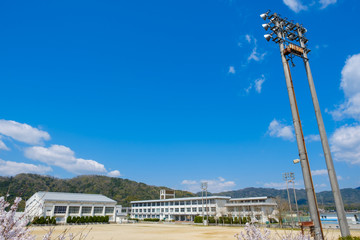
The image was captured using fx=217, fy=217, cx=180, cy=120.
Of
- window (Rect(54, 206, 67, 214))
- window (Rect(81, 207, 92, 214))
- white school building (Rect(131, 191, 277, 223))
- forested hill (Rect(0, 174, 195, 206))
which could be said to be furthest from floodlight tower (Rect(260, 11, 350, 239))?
forested hill (Rect(0, 174, 195, 206))

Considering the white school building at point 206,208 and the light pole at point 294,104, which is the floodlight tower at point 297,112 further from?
the white school building at point 206,208

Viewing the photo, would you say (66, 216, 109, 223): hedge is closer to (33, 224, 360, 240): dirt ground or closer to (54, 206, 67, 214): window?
(54, 206, 67, 214): window

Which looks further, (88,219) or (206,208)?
(88,219)

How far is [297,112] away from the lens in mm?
8828

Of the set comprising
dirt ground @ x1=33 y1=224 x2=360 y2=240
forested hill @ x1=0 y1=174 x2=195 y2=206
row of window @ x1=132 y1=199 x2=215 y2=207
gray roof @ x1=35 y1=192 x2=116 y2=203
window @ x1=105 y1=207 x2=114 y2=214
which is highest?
forested hill @ x1=0 y1=174 x2=195 y2=206

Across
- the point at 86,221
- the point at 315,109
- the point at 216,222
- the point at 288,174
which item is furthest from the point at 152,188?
the point at 315,109

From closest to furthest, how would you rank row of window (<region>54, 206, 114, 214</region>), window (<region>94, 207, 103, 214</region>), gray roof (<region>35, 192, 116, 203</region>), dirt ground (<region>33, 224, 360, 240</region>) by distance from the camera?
dirt ground (<region>33, 224, 360, 240</region>) < row of window (<region>54, 206, 114, 214</region>) < gray roof (<region>35, 192, 116, 203</region>) < window (<region>94, 207, 103, 214</region>)

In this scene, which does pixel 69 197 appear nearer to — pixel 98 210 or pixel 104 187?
pixel 98 210

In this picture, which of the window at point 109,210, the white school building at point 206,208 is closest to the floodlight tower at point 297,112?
the white school building at point 206,208

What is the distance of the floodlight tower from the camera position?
303 inches

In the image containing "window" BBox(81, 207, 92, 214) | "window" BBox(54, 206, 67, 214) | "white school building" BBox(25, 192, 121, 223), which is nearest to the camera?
"white school building" BBox(25, 192, 121, 223)

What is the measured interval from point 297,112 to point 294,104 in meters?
0.36

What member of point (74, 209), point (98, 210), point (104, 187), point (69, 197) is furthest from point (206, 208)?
point (104, 187)

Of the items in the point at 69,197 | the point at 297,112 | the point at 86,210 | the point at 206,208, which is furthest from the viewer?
the point at 69,197
